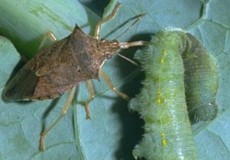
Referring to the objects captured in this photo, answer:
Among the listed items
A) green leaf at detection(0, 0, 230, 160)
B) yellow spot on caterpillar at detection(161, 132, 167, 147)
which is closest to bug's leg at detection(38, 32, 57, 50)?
green leaf at detection(0, 0, 230, 160)

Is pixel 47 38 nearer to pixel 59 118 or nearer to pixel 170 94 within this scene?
pixel 59 118

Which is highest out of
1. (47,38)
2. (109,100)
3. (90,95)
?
(47,38)

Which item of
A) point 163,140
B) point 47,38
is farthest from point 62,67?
point 163,140

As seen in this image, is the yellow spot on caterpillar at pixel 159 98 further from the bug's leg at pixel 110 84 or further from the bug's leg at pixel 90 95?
the bug's leg at pixel 90 95

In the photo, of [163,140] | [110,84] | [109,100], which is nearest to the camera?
[163,140]

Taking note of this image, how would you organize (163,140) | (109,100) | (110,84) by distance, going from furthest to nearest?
(109,100) < (110,84) < (163,140)

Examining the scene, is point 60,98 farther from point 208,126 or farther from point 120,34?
point 208,126

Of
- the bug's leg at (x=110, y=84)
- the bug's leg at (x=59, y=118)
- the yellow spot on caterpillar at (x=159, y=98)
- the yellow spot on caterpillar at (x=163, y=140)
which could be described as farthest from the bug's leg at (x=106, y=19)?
the yellow spot on caterpillar at (x=163, y=140)
